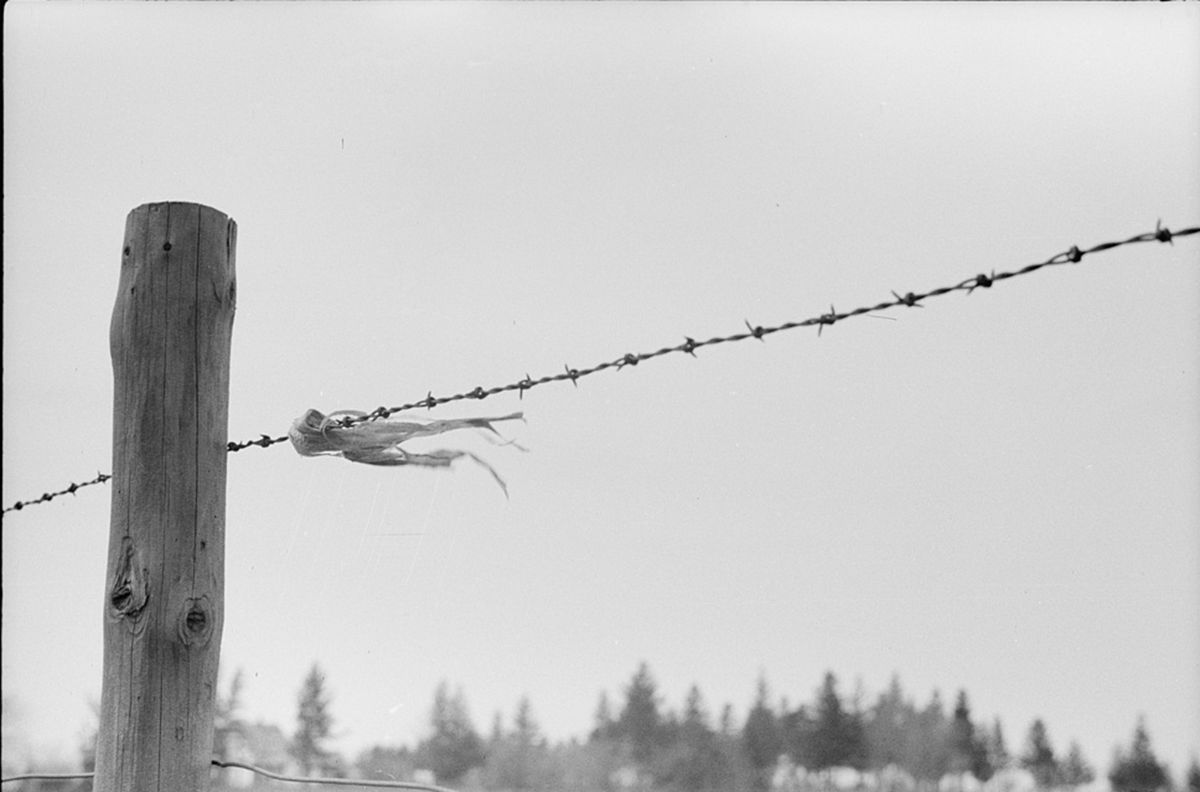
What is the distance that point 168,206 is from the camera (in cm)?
195

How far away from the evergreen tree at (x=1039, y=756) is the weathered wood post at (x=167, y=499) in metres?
24.1

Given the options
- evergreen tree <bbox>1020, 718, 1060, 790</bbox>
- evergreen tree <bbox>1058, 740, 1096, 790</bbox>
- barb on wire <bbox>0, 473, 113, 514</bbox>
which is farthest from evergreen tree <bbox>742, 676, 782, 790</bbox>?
barb on wire <bbox>0, 473, 113, 514</bbox>

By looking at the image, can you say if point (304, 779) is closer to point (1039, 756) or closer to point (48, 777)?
point (48, 777)

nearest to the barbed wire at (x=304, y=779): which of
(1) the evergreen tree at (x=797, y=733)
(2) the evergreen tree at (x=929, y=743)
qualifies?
(2) the evergreen tree at (x=929, y=743)

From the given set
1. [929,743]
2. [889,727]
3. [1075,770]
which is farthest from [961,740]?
[1075,770]

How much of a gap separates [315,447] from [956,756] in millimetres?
31361

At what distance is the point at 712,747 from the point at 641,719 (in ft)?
12.8

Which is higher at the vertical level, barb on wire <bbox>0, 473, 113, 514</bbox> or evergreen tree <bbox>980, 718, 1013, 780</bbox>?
barb on wire <bbox>0, 473, 113, 514</bbox>

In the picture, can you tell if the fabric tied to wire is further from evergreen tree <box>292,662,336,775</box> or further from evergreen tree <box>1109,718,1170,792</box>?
evergreen tree <box>292,662,336,775</box>

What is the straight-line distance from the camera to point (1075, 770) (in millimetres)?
21688

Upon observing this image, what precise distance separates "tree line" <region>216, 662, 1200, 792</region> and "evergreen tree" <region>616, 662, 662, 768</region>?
0.04 m

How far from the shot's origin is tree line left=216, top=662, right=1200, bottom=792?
30078mm

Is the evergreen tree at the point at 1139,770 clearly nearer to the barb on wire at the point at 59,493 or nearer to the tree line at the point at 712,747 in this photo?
the tree line at the point at 712,747

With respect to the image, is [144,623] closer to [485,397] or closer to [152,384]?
[152,384]
